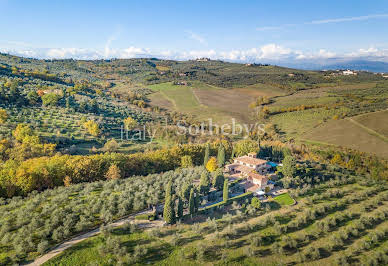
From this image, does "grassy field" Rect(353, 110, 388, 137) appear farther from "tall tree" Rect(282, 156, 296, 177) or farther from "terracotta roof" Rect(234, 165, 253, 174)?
"terracotta roof" Rect(234, 165, 253, 174)

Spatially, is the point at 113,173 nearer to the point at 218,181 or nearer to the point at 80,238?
the point at 80,238

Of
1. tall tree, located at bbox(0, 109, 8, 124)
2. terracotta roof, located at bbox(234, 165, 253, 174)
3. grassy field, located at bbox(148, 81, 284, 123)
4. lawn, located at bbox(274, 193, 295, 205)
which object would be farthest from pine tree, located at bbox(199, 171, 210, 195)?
tall tree, located at bbox(0, 109, 8, 124)

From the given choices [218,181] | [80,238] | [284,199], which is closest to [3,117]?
[80,238]

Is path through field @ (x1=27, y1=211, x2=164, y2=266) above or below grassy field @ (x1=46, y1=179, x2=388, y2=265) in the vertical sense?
above

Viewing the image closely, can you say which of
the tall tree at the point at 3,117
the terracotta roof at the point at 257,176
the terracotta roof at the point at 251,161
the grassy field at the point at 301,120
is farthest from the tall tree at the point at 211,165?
the tall tree at the point at 3,117

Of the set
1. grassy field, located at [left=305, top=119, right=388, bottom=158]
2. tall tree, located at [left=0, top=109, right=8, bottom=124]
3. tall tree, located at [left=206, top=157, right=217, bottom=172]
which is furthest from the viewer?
grassy field, located at [left=305, top=119, right=388, bottom=158]

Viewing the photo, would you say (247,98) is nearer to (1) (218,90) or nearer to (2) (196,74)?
(1) (218,90)
